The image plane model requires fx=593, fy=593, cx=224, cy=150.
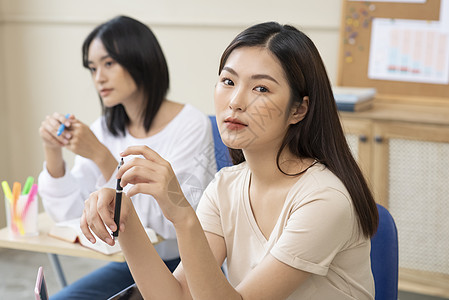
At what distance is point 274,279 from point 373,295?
281 millimetres

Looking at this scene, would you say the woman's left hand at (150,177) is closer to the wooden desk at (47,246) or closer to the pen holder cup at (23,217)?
the wooden desk at (47,246)

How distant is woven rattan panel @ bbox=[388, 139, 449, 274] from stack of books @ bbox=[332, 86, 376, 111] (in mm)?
215

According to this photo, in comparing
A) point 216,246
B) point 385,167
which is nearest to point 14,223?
point 216,246

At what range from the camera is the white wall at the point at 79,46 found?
9.78ft

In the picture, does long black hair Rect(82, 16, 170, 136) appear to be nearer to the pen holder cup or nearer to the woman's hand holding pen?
the pen holder cup

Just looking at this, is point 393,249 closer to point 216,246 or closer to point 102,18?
point 216,246

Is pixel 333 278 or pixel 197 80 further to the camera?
pixel 197 80

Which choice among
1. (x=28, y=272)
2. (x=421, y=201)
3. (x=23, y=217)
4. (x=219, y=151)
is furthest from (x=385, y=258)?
(x=28, y=272)

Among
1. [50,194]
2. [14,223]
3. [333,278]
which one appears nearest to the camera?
[333,278]

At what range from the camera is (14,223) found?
168cm

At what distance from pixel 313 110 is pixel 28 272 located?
248cm

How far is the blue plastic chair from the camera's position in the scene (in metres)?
1.31

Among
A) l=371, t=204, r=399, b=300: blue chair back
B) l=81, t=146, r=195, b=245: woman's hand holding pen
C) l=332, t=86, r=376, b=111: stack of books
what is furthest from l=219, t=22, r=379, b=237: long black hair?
l=332, t=86, r=376, b=111: stack of books

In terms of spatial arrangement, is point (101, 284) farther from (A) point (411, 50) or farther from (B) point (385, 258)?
(A) point (411, 50)
